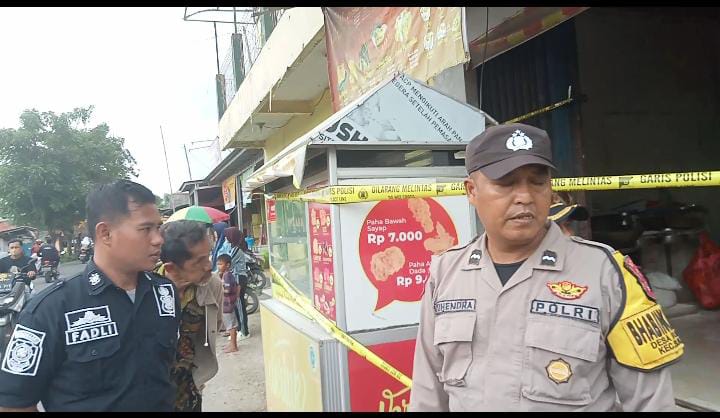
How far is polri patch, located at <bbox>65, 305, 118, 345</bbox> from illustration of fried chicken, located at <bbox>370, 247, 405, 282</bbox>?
1.56 meters

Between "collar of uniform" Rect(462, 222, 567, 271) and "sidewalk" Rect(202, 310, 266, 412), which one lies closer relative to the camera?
"collar of uniform" Rect(462, 222, 567, 271)

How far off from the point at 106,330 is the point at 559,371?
1.50 m

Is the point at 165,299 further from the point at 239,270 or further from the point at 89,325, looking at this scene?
the point at 239,270

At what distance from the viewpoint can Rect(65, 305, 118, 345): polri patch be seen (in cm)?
175

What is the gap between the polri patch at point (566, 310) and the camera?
135 centimetres

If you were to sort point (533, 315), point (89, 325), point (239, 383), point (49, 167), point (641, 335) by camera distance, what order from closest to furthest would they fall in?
point (641, 335), point (533, 315), point (89, 325), point (239, 383), point (49, 167)

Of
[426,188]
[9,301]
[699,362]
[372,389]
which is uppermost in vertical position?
[426,188]

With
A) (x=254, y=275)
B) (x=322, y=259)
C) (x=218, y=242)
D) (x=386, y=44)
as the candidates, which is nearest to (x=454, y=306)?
(x=322, y=259)

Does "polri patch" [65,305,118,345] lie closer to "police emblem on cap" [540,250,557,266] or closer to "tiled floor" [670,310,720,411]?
"police emblem on cap" [540,250,557,266]

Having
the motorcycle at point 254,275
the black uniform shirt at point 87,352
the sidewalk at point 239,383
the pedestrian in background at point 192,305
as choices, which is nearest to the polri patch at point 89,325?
the black uniform shirt at point 87,352

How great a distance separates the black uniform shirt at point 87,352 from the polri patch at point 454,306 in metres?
1.11

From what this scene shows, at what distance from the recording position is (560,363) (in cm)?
136

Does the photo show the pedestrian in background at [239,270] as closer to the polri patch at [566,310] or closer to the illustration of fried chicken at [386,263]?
the illustration of fried chicken at [386,263]

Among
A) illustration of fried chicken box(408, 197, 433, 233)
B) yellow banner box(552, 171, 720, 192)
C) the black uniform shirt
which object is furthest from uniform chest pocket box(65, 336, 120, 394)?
yellow banner box(552, 171, 720, 192)
